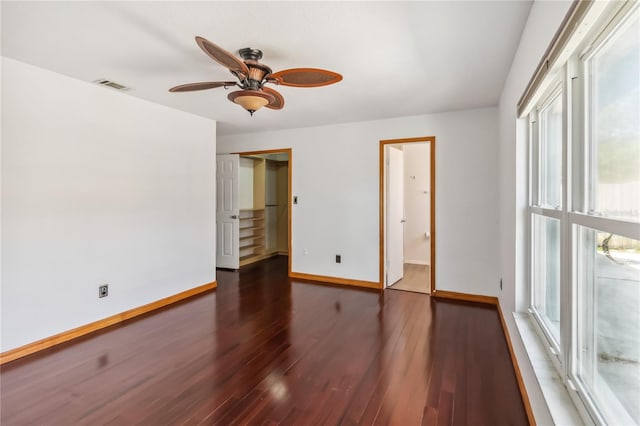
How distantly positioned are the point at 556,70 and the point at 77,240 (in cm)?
378

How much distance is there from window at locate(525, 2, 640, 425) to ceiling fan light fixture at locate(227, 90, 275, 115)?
1703 mm

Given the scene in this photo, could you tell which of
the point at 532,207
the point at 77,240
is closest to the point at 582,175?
the point at 532,207

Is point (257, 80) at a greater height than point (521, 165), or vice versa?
point (257, 80)

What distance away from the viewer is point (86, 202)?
3057mm

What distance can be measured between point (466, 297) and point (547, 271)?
6.84ft

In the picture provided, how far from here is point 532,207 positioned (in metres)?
2.26

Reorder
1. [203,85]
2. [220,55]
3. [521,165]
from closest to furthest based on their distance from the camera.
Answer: [220,55] → [203,85] → [521,165]

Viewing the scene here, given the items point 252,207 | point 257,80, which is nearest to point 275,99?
point 257,80

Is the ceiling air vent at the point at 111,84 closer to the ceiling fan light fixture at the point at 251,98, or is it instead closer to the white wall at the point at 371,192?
the ceiling fan light fixture at the point at 251,98

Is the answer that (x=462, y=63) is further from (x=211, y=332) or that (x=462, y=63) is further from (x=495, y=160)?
(x=211, y=332)

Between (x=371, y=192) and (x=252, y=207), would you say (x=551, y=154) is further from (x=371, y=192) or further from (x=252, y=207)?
(x=252, y=207)

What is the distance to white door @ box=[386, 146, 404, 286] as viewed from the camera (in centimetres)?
456

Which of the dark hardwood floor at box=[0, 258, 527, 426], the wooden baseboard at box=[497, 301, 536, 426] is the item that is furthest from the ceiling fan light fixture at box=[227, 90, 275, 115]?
the wooden baseboard at box=[497, 301, 536, 426]

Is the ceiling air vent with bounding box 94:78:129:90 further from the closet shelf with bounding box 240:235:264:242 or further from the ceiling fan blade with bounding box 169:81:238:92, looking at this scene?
the closet shelf with bounding box 240:235:264:242
